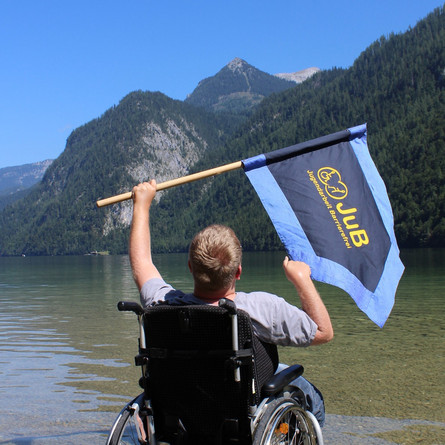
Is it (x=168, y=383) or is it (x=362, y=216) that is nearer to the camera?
(x=168, y=383)

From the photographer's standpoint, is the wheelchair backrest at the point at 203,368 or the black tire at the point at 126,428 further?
the black tire at the point at 126,428

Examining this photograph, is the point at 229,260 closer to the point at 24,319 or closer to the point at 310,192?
the point at 310,192

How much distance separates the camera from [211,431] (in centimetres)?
344

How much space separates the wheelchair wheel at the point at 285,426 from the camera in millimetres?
3402

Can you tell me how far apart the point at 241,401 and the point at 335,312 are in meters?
14.6

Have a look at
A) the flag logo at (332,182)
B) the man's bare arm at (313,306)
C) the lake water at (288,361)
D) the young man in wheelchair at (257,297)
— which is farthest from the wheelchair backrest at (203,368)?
the lake water at (288,361)

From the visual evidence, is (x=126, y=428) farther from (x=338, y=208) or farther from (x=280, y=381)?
(x=338, y=208)

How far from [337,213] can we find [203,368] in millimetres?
1749

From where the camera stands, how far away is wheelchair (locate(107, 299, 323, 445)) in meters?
3.31

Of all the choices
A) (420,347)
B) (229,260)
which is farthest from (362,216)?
(420,347)

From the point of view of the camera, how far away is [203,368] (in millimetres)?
3406

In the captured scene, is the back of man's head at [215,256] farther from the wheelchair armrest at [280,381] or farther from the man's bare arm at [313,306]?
the wheelchair armrest at [280,381]

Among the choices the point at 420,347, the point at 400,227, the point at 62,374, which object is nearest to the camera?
the point at 62,374

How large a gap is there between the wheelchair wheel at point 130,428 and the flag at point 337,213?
1.43 m
